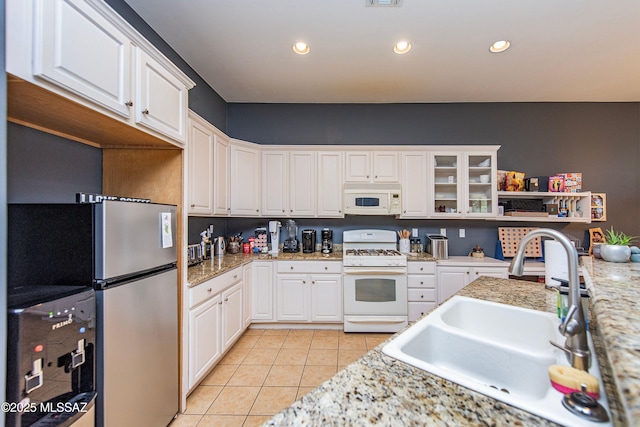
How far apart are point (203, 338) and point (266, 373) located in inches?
25.7

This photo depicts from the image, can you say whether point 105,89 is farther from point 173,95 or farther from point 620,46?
point 620,46

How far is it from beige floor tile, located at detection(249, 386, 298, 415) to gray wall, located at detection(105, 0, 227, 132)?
2888mm

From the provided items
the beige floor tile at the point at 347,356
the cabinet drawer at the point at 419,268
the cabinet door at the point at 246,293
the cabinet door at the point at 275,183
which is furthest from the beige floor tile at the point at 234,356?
the cabinet drawer at the point at 419,268

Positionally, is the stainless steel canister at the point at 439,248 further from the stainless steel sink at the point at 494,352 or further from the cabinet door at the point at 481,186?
the stainless steel sink at the point at 494,352

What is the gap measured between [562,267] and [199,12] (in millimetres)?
3089

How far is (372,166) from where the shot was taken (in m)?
3.47

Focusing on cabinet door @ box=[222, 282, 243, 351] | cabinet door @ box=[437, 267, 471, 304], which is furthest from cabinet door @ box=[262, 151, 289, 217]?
cabinet door @ box=[437, 267, 471, 304]

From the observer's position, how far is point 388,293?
3.08 metres

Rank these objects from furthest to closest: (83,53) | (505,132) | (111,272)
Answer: (505,132) → (111,272) → (83,53)

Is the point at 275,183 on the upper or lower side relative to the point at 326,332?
upper

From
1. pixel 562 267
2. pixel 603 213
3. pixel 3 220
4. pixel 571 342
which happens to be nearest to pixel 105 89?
pixel 3 220

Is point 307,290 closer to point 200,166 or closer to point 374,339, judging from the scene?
point 374,339

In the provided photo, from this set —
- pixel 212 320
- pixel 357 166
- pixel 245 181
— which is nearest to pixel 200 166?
pixel 245 181

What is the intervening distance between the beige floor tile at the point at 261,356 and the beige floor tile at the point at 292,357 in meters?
0.05
